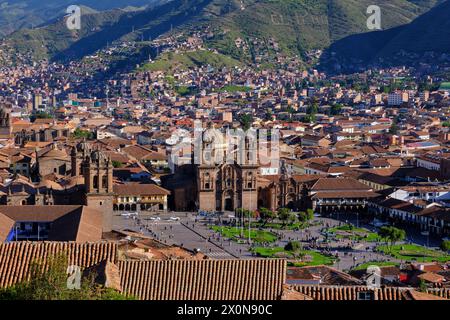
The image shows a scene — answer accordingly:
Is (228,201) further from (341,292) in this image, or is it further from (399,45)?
(399,45)

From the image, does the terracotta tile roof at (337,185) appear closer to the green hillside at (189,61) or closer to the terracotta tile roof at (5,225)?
the terracotta tile roof at (5,225)

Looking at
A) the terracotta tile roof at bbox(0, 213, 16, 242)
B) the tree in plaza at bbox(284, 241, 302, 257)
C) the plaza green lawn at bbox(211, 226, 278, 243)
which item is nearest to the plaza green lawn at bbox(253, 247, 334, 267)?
the tree in plaza at bbox(284, 241, 302, 257)

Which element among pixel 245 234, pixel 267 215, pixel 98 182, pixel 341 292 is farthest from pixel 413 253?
pixel 341 292

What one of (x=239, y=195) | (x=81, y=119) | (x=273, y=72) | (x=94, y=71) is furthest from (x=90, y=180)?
(x=94, y=71)

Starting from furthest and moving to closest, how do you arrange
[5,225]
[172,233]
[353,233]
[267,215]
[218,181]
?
[218,181], [267,215], [353,233], [172,233], [5,225]

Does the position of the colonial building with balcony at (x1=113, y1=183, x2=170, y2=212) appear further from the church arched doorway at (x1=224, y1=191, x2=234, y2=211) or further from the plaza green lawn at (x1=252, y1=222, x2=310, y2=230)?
the plaza green lawn at (x1=252, y1=222, x2=310, y2=230)

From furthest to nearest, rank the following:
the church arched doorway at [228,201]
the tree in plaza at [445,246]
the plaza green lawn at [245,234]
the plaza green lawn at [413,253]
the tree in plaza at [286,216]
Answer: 1. the church arched doorway at [228,201]
2. the tree in plaza at [286,216]
3. the plaza green lawn at [245,234]
4. the tree in plaza at [445,246]
5. the plaza green lawn at [413,253]

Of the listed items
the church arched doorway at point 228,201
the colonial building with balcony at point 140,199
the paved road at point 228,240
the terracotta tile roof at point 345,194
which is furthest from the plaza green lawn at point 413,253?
the colonial building with balcony at point 140,199
